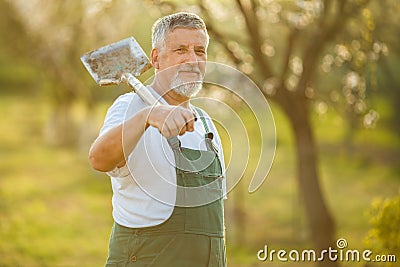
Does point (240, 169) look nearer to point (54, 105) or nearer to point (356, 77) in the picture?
point (356, 77)

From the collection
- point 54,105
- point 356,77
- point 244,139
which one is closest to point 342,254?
point 356,77

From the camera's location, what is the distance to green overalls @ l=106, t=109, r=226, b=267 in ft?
9.62

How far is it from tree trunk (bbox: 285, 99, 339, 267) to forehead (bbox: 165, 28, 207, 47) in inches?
156

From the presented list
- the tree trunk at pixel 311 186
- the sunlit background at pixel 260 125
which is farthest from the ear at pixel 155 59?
the tree trunk at pixel 311 186

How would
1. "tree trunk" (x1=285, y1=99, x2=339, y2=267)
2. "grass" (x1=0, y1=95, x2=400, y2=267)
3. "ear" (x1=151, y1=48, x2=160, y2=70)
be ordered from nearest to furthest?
"ear" (x1=151, y1=48, x2=160, y2=70) → "tree trunk" (x1=285, y1=99, x2=339, y2=267) → "grass" (x1=0, y1=95, x2=400, y2=267)

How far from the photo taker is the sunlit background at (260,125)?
272 inches

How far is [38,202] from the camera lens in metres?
13.6

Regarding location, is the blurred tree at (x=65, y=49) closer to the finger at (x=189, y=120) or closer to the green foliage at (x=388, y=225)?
the green foliage at (x=388, y=225)

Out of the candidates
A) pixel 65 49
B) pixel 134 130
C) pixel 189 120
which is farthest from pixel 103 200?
pixel 189 120

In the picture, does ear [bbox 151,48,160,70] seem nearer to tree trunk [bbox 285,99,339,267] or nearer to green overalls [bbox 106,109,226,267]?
green overalls [bbox 106,109,226,267]

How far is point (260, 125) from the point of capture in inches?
132

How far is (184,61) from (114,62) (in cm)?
34

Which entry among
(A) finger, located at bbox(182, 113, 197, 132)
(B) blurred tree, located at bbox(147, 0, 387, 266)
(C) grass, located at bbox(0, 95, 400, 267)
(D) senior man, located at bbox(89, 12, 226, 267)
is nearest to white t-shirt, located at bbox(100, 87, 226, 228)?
(D) senior man, located at bbox(89, 12, 226, 267)

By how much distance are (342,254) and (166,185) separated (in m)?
5.37
